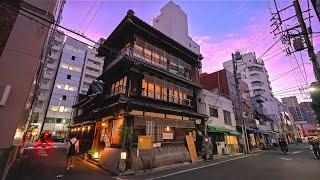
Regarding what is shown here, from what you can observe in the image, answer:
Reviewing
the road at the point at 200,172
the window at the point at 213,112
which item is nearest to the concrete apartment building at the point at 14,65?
the road at the point at 200,172

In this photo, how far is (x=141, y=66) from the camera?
16.5 m

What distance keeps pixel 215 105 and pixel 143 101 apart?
1377cm

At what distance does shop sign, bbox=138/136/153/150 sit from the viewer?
558 inches

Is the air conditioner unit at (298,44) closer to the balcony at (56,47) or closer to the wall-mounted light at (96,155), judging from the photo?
the wall-mounted light at (96,155)

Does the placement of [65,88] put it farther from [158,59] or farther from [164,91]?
[164,91]

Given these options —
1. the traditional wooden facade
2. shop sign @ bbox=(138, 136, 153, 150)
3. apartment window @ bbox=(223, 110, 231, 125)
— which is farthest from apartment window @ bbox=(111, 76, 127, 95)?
apartment window @ bbox=(223, 110, 231, 125)

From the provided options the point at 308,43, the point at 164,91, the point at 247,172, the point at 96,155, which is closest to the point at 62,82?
the point at 96,155

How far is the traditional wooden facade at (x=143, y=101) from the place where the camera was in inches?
579

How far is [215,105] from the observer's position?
1019 inches

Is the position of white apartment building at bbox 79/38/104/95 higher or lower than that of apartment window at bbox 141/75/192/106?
higher

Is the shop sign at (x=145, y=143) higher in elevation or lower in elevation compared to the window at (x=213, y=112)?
lower

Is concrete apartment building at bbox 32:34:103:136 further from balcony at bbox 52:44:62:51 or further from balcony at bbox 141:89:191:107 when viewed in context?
balcony at bbox 141:89:191:107

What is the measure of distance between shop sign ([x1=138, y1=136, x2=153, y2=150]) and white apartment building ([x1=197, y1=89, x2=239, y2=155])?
1044 centimetres

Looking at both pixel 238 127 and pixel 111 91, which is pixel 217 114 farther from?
pixel 111 91
